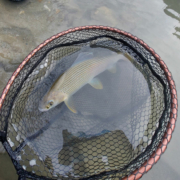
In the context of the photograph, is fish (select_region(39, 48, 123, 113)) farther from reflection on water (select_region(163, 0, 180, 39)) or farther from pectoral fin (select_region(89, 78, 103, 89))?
reflection on water (select_region(163, 0, 180, 39))

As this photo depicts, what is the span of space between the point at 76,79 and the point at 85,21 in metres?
1.46

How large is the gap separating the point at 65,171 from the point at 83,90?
1304 millimetres

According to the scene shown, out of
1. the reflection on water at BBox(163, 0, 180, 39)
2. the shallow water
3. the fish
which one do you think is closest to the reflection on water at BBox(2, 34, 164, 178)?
the fish

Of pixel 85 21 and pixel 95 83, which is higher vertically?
pixel 85 21

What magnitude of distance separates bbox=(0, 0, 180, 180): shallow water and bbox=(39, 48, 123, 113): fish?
83 centimetres

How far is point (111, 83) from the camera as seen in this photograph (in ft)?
9.27

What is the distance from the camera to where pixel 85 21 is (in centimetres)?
312

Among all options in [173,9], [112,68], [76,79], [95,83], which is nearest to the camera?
[76,79]

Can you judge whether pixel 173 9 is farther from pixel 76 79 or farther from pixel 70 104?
pixel 70 104

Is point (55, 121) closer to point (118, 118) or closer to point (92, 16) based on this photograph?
point (118, 118)

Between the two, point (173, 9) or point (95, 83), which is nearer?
point (95, 83)

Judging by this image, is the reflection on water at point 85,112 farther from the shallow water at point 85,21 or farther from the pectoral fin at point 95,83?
the shallow water at point 85,21

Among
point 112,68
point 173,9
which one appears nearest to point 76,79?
point 112,68

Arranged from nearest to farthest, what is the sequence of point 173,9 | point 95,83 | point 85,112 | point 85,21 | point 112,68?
1. point 85,112
2. point 95,83
3. point 112,68
4. point 85,21
5. point 173,9
